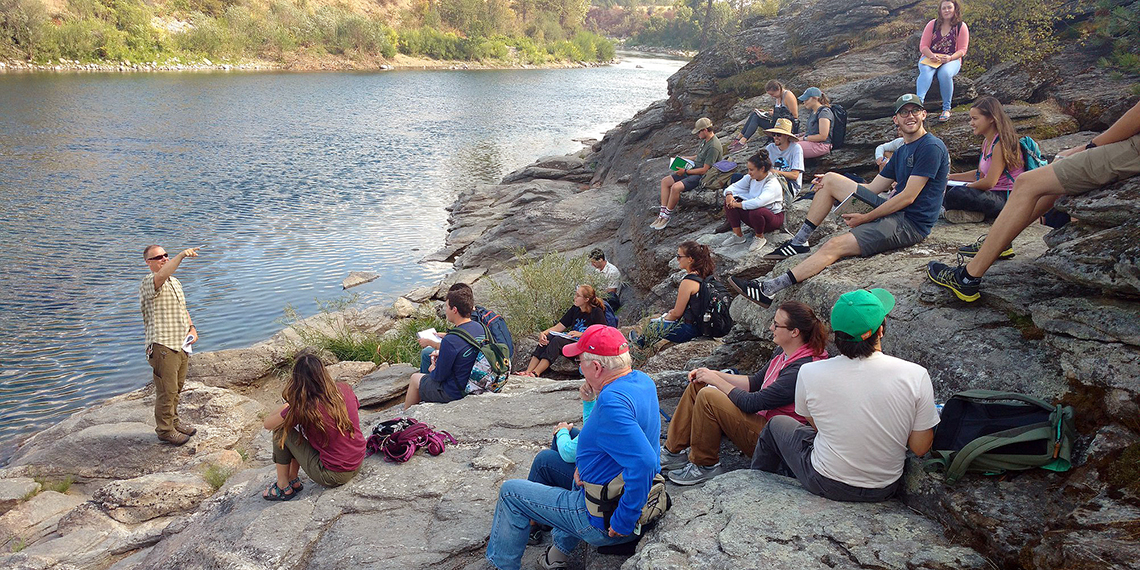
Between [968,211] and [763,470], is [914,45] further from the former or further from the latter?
[763,470]

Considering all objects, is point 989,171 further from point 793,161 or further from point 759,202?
point 793,161

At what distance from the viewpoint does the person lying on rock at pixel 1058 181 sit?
492 cm

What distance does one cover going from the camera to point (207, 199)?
22.6m

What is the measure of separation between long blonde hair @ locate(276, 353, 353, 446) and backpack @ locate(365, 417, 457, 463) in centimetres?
69

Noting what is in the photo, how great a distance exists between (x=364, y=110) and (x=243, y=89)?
10861mm

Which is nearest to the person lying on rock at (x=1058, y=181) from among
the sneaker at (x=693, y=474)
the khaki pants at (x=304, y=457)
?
the sneaker at (x=693, y=474)

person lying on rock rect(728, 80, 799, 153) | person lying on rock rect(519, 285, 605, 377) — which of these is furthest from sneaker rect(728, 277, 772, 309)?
person lying on rock rect(728, 80, 799, 153)

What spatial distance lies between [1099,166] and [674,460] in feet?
12.2

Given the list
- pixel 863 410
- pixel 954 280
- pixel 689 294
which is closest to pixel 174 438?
pixel 689 294

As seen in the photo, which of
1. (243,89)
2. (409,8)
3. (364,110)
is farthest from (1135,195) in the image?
(409,8)

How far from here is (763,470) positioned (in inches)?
194

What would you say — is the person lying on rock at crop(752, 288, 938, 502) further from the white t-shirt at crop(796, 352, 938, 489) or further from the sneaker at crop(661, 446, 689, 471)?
the sneaker at crop(661, 446, 689, 471)

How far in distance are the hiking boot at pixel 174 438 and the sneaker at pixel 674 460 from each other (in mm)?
6714

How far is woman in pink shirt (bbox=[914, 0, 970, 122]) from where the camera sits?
1160 centimetres
